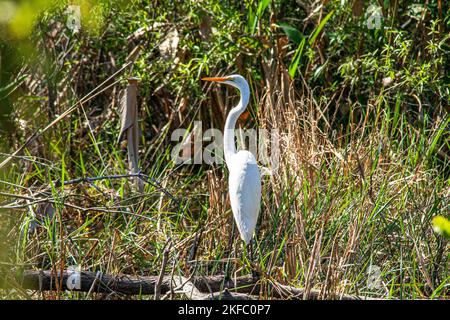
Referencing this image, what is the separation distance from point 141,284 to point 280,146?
1.02 metres

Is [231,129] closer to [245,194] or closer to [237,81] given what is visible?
[237,81]

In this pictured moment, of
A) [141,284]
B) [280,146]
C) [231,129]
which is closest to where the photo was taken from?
[141,284]

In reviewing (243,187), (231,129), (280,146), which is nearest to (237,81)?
(231,129)

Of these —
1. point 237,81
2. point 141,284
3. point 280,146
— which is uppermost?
point 237,81

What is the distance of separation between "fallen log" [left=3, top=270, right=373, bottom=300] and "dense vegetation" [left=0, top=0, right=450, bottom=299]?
2.1 inches

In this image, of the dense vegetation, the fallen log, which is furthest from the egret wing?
the fallen log

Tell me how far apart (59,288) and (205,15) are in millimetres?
2067

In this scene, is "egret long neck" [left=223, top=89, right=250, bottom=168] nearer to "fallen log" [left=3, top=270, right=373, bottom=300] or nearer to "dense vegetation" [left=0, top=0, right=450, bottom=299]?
"dense vegetation" [left=0, top=0, right=450, bottom=299]

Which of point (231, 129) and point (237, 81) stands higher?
point (237, 81)

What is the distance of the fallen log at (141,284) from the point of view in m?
1.97

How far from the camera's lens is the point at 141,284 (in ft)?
6.82

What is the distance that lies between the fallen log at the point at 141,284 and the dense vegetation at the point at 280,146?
0.18ft

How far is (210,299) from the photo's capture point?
1.87 m

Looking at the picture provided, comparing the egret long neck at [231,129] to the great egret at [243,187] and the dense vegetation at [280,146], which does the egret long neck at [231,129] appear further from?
the dense vegetation at [280,146]
